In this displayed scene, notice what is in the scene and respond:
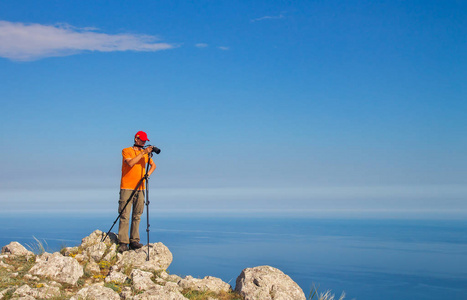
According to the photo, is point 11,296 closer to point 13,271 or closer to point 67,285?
point 67,285

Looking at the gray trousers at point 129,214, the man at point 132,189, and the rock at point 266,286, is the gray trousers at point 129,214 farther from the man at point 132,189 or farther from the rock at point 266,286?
the rock at point 266,286

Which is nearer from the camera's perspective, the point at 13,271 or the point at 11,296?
the point at 11,296

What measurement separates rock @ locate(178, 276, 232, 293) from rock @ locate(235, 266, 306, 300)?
0.34 metres

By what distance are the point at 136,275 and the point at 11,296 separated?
2595 mm

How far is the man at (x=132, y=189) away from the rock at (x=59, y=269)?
7.38ft

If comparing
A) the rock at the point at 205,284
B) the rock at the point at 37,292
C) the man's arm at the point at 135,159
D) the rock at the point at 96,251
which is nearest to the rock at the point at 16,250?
the rock at the point at 96,251

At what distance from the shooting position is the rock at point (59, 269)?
9209 millimetres

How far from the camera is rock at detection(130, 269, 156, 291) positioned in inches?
353

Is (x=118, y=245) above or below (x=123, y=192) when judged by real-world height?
below

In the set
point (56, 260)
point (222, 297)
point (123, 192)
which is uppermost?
point (123, 192)

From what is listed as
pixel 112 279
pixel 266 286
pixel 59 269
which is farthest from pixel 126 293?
pixel 266 286

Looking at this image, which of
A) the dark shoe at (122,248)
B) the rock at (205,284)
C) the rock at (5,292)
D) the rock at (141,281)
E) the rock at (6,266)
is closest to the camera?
the rock at (5,292)

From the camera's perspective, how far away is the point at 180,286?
9555 millimetres

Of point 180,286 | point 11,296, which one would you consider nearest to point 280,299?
point 180,286
